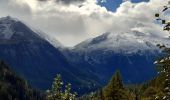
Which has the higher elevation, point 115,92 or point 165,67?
point 115,92

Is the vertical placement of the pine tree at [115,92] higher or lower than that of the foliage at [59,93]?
higher

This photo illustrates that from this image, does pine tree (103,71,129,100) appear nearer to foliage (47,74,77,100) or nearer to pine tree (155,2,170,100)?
foliage (47,74,77,100)

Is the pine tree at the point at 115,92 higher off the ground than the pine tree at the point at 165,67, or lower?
higher

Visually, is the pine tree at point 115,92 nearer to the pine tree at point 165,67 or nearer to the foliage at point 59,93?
the foliage at point 59,93

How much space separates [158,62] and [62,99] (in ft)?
30.5

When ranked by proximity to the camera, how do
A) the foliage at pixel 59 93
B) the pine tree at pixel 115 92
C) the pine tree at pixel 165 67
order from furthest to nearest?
the pine tree at pixel 115 92
the foliage at pixel 59 93
the pine tree at pixel 165 67

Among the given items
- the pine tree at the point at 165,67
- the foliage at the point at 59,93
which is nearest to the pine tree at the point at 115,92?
the foliage at the point at 59,93

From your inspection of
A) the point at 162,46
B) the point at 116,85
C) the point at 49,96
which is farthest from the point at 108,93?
the point at 162,46

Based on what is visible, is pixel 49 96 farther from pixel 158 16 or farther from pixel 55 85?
pixel 158 16

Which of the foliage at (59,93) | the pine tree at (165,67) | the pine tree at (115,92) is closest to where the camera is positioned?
the pine tree at (165,67)

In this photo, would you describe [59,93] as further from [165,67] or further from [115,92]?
[115,92]

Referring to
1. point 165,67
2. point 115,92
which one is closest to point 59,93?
point 165,67

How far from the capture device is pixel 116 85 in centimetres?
4847

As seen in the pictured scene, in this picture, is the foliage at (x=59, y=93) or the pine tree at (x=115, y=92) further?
the pine tree at (x=115, y=92)
